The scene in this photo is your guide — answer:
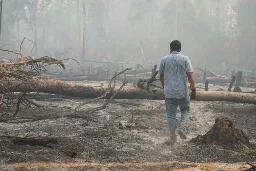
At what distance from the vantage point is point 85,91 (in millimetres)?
7883

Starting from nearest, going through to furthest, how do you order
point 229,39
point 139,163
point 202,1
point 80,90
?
point 139,163, point 80,90, point 229,39, point 202,1

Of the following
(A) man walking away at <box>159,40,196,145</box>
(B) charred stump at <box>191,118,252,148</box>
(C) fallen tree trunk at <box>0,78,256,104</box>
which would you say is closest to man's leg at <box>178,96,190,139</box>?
(A) man walking away at <box>159,40,196,145</box>

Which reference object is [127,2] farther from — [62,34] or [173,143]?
[173,143]

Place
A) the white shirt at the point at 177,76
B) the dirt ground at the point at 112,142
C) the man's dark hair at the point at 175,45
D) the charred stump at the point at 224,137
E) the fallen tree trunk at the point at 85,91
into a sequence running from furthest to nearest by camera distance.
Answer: the fallen tree trunk at the point at 85,91 < the man's dark hair at the point at 175,45 < the white shirt at the point at 177,76 < the charred stump at the point at 224,137 < the dirt ground at the point at 112,142

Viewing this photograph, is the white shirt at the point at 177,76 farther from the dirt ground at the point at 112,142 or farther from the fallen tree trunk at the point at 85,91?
the fallen tree trunk at the point at 85,91

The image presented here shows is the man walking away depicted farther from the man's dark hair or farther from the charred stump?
the charred stump

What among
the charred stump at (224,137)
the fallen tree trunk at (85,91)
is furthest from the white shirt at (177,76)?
the fallen tree trunk at (85,91)

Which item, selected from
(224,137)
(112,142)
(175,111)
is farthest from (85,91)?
(224,137)

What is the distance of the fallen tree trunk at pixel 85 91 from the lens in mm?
6756

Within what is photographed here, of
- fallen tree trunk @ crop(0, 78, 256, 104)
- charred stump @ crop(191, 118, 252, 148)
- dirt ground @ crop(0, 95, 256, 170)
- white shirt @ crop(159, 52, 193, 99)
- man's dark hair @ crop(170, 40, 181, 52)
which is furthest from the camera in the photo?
fallen tree trunk @ crop(0, 78, 256, 104)

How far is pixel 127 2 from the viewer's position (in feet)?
300

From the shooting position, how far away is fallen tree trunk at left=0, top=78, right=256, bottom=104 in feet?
22.2

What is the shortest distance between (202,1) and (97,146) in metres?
56.8

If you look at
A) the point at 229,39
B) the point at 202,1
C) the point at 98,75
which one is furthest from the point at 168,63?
the point at 202,1
